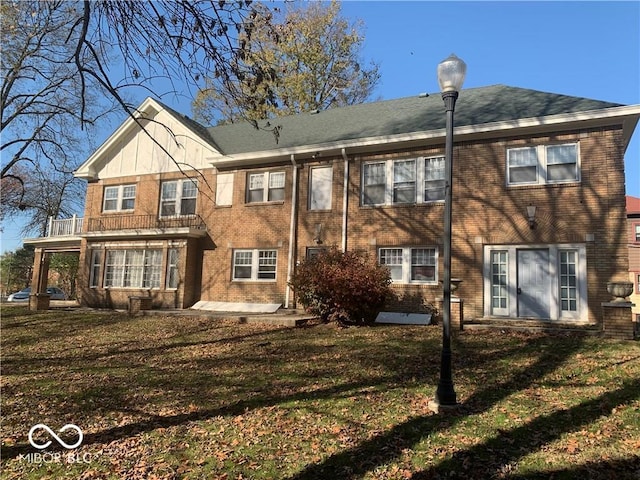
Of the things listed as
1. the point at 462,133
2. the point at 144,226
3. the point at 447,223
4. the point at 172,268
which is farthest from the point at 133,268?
the point at 447,223

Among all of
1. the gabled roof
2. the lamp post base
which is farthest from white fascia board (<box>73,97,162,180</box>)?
the lamp post base

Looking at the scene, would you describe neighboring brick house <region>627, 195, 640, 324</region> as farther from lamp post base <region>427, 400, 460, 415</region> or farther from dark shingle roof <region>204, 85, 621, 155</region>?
lamp post base <region>427, 400, 460, 415</region>

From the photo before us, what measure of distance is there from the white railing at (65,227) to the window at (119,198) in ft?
7.10

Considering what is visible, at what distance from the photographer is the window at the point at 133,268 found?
19531 millimetres

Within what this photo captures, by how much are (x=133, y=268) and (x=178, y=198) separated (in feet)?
12.1

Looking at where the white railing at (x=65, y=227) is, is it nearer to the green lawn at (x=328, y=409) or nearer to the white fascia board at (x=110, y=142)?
the white fascia board at (x=110, y=142)

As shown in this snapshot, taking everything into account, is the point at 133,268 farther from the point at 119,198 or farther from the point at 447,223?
the point at 447,223

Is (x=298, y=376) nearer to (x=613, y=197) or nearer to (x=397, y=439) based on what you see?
(x=397, y=439)

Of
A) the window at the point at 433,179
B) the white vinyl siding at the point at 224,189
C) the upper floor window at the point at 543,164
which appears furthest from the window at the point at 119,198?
the upper floor window at the point at 543,164

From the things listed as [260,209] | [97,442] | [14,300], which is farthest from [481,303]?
[14,300]

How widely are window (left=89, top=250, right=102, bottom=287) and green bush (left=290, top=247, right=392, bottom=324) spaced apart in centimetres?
1181

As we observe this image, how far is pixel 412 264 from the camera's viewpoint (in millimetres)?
15078

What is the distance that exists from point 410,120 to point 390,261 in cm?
529

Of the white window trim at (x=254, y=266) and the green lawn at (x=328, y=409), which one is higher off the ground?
the white window trim at (x=254, y=266)
